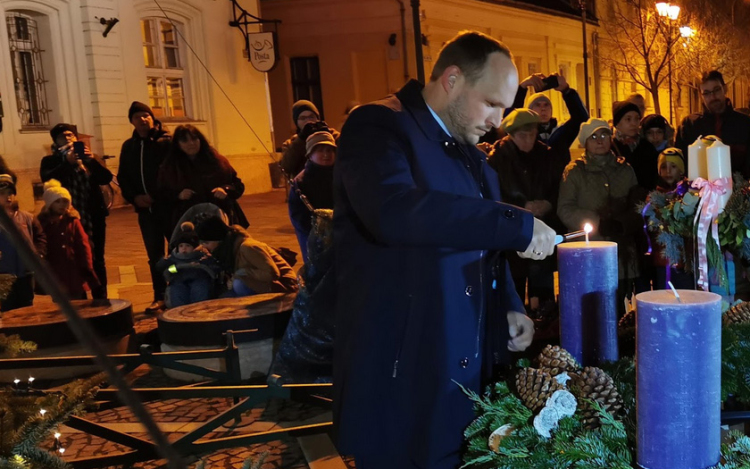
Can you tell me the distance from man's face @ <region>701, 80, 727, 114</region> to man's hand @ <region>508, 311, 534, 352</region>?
485 cm

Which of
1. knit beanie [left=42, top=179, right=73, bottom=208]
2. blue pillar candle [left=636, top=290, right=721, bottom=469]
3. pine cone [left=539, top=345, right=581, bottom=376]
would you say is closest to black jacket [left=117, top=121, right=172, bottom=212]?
knit beanie [left=42, top=179, right=73, bottom=208]

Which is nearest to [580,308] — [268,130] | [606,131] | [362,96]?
[606,131]

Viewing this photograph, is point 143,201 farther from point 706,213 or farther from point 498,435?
point 498,435

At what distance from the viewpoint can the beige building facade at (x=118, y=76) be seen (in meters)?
15.6

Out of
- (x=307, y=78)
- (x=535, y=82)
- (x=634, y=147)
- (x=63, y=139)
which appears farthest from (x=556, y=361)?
(x=307, y=78)

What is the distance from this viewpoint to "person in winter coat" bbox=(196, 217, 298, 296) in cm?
597

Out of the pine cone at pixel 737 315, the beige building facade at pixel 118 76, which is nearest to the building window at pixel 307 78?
the beige building facade at pixel 118 76

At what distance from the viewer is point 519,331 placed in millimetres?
1976

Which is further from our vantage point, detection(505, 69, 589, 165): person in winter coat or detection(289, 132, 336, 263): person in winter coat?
detection(505, 69, 589, 165): person in winter coat

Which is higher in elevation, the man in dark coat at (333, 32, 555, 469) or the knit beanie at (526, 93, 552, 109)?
the knit beanie at (526, 93, 552, 109)

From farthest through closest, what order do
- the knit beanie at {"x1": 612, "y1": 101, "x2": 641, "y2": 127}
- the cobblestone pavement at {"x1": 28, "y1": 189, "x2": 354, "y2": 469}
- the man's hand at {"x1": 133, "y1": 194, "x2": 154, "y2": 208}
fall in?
the man's hand at {"x1": 133, "y1": 194, "x2": 154, "y2": 208} < the knit beanie at {"x1": 612, "y1": 101, "x2": 641, "y2": 127} < the cobblestone pavement at {"x1": 28, "y1": 189, "x2": 354, "y2": 469}

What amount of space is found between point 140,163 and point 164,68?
→ 12038mm

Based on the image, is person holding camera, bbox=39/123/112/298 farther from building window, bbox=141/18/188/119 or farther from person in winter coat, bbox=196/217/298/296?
building window, bbox=141/18/188/119

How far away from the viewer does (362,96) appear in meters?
23.7
